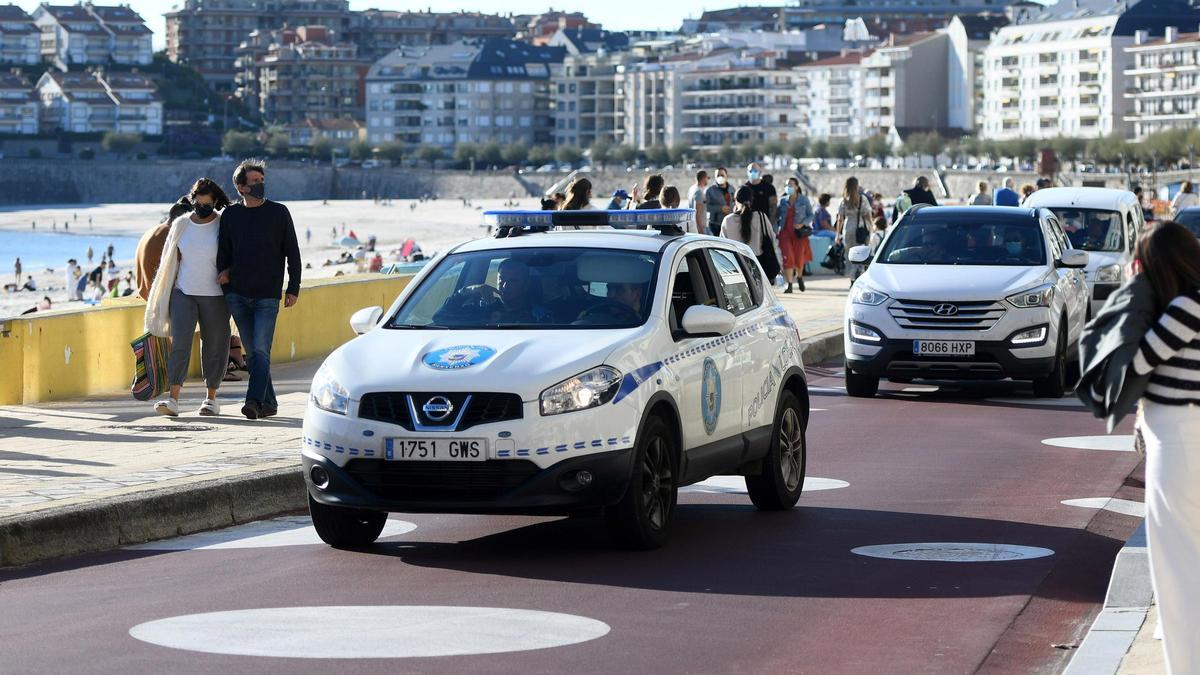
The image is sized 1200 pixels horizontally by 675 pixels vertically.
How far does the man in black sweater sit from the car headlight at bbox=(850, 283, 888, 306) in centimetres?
551

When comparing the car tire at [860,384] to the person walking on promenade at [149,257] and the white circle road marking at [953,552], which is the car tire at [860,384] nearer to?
the person walking on promenade at [149,257]

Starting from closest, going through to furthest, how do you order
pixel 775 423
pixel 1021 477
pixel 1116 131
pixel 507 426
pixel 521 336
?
pixel 507 426 < pixel 521 336 < pixel 775 423 < pixel 1021 477 < pixel 1116 131

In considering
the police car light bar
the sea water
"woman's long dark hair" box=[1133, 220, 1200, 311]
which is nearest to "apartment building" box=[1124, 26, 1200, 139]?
the sea water

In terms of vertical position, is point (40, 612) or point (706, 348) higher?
point (706, 348)

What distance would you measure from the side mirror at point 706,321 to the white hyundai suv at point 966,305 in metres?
7.95

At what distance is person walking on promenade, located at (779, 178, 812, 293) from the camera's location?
3250 centimetres

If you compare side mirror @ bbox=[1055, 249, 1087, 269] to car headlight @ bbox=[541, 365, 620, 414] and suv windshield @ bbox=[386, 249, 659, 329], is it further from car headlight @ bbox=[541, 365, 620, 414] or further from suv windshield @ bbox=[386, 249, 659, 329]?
car headlight @ bbox=[541, 365, 620, 414]

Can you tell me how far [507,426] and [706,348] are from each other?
1613mm

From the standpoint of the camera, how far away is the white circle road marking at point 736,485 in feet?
41.7

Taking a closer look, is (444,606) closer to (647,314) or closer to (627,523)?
(627,523)

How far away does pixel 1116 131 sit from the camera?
199 m

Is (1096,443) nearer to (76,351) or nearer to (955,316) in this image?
(955,316)

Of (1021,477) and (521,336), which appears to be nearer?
(521,336)

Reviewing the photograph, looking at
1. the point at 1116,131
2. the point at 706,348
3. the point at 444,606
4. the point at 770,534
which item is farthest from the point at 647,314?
the point at 1116,131
